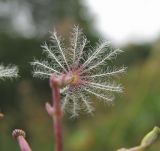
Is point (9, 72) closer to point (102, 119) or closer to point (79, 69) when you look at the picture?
point (79, 69)

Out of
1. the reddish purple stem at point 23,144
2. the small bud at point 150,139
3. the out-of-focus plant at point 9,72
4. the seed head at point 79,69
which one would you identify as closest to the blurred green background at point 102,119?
the out-of-focus plant at point 9,72

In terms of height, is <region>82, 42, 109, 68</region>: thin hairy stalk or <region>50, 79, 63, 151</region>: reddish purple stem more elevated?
<region>82, 42, 109, 68</region>: thin hairy stalk

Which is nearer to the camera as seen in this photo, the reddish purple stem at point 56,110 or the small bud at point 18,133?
the reddish purple stem at point 56,110

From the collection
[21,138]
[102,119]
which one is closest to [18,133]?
[21,138]

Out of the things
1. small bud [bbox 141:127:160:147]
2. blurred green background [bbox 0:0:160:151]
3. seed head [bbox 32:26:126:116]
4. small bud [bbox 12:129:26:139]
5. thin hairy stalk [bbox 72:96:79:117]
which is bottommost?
blurred green background [bbox 0:0:160:151]

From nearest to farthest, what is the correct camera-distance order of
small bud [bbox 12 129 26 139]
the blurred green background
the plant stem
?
the plant stem → small bud [bbox 12 129 26 139] → the blurred green background

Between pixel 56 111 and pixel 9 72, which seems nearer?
pixel 56 111

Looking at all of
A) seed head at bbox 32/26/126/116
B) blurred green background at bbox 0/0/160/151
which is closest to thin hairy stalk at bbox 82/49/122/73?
seed head at bbox 32/26/126/116

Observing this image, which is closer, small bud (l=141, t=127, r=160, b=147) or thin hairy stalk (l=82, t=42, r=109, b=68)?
small bud (l=141, t=127, r=160, b=147)

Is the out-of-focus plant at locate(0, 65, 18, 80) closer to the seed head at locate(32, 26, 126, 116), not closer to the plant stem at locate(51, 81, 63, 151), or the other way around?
the seed head at locate(32, 26, 126, 116)

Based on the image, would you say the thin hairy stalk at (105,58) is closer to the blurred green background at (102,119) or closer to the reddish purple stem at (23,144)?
the reddish purple stem at (23,144)
